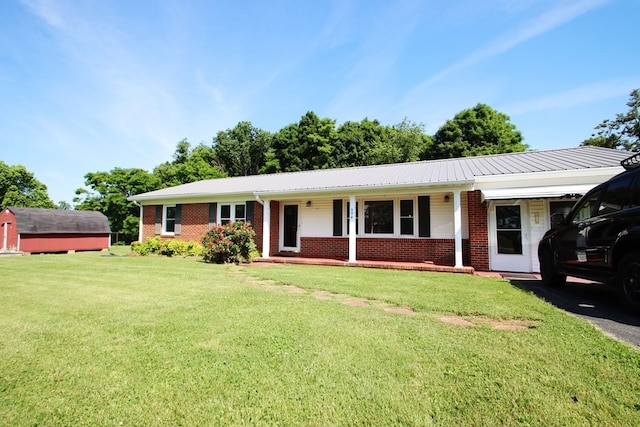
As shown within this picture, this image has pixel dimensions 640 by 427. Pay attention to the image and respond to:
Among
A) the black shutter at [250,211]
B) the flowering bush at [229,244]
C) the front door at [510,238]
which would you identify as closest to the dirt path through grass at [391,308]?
the flowering bush at [229,244]

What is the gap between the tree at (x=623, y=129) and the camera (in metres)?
24.3

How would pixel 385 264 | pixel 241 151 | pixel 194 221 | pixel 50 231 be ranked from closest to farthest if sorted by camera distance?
pixel 385 264
pixel 194 221
pixel 50 231
pixel 241 151

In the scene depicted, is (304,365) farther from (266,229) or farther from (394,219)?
(266,229)

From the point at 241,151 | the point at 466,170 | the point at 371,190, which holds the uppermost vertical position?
the point at 241,151

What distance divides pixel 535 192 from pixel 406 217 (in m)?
4.13

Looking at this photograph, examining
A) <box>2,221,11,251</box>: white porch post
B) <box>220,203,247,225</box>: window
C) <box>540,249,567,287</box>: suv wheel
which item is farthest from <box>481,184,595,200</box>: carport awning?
<box>2,221,11,251</box>: white porch post

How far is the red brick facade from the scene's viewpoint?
973cm

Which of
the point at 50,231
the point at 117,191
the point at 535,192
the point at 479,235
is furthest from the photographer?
the point at 117,191

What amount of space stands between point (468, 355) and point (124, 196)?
112 feet

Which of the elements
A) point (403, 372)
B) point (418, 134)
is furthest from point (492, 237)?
point (418, 134)

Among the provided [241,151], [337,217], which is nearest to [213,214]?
[337,217]

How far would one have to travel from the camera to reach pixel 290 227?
45.2 feet

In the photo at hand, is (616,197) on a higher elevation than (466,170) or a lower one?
lower

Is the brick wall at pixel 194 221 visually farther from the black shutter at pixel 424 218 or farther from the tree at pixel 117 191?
the tree at pixel 117 191
